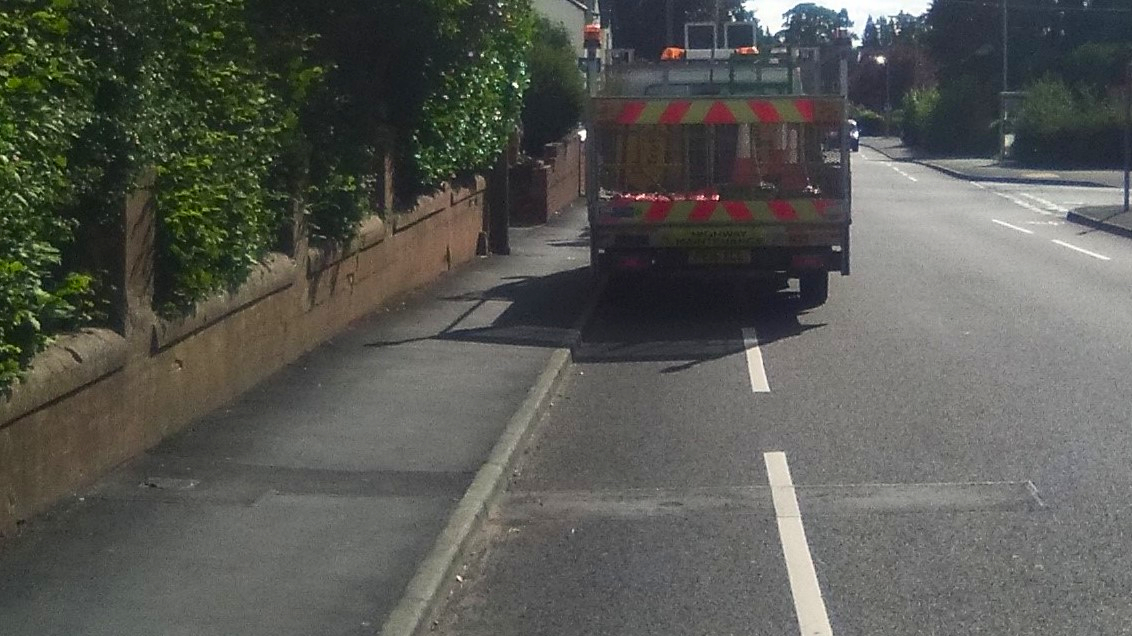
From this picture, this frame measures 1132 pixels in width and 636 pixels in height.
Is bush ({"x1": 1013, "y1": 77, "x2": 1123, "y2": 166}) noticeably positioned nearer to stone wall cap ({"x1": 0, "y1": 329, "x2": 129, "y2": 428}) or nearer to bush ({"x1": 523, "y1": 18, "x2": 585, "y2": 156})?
bush ({"x1": 523, "y1": 18, "x2": 585, "y2": 156})

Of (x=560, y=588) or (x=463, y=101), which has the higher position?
(x=463, y=101)

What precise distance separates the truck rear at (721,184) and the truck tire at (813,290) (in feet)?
1.76

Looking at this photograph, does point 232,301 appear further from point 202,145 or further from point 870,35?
point 870,35

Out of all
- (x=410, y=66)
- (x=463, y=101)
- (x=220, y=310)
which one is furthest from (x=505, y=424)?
(x=463, y=101)

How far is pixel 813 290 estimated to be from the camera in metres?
16.9

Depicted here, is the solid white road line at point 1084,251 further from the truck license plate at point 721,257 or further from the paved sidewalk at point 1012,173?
the paved sidewalk at point 1012,173

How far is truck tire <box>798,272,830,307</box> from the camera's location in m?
16.8

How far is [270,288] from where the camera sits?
11.7 m

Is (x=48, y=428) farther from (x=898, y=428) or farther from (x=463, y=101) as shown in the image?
(x=463, y=101)

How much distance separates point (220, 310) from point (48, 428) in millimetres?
2796

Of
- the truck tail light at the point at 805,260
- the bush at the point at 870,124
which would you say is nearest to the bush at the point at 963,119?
the bush at the point at 870,124

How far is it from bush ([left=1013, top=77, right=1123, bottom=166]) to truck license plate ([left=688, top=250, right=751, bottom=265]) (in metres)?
48.9

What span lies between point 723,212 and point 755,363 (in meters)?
2.80

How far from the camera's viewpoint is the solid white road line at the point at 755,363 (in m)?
12.2
